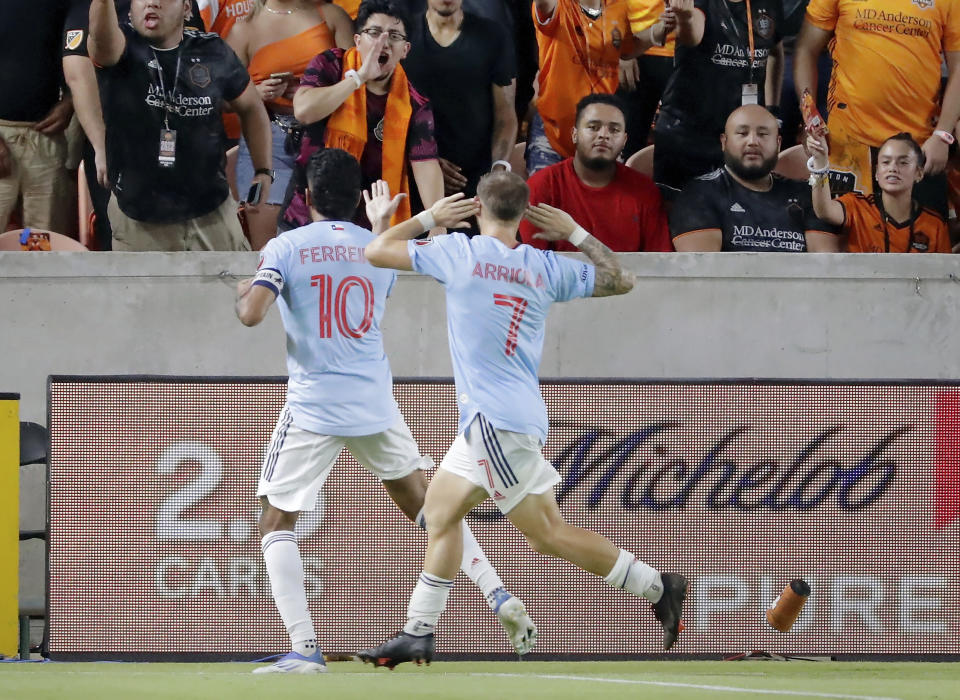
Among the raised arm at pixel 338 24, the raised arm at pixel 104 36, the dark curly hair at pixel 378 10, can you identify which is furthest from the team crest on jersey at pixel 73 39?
the dark curly hair at pixel 378 10

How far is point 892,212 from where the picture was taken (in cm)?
921

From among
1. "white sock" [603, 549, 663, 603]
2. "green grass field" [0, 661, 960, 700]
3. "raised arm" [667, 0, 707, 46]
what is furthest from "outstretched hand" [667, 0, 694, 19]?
"white sock" [603, 549, 663, 603]

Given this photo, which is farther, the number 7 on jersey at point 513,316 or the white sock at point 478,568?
the white sock at point 478,568

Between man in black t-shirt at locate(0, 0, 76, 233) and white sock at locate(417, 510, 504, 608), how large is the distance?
13.2ft

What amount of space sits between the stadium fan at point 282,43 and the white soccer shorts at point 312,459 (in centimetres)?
314

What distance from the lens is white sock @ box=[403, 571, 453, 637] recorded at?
19.6 ft

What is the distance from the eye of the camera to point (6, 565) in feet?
24.5

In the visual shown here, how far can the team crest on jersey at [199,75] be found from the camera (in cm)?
872

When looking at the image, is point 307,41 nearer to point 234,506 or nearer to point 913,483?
point 234,506

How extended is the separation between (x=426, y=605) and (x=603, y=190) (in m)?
3.71

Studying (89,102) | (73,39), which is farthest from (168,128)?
(73,39)

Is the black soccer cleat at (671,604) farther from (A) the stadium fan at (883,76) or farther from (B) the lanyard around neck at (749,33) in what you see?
(B) the lanyard around neck at (749,33)

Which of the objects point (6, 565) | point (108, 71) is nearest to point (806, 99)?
point (108, 71)

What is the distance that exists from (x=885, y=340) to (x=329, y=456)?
12.9ft
